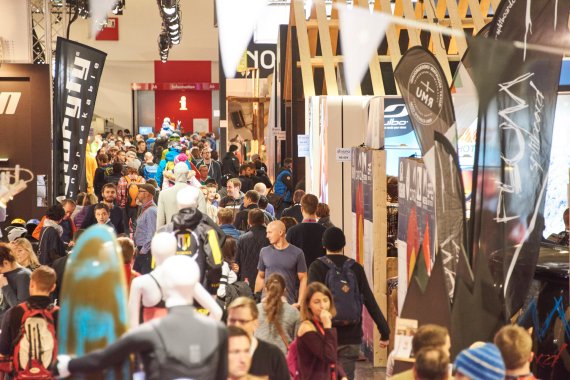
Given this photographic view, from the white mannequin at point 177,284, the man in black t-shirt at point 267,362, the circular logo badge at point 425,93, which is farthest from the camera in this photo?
the circular logo badge at point 425,93

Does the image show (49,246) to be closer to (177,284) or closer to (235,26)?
(177,284)

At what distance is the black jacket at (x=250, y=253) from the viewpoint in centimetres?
819

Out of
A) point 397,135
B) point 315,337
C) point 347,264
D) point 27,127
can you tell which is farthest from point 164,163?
point 315,337

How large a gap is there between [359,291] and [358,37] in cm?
721

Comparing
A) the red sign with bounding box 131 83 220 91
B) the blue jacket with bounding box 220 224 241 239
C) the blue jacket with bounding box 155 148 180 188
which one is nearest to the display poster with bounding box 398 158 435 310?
the blue jacket with bounding box 220 224 241 239

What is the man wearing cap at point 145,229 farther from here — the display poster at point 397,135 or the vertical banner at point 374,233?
the display poster at point 397,135

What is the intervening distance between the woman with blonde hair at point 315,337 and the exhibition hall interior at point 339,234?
0.01 meters

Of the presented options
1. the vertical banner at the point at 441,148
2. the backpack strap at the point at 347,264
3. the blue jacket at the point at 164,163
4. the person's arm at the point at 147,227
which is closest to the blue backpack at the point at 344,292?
the backpack strap at the point at 347,264

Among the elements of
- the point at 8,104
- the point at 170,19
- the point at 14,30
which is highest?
the point at 170,19

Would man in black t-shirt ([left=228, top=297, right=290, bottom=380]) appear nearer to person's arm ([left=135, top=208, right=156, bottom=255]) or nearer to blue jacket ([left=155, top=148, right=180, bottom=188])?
person's arm ([left=135, top=208, right=156, bottom=255])

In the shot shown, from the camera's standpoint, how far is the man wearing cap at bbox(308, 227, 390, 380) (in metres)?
6.16

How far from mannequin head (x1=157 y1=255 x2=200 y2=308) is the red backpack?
5.44ft

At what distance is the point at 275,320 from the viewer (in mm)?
5422

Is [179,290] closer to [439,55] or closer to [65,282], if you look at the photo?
[65,282]
